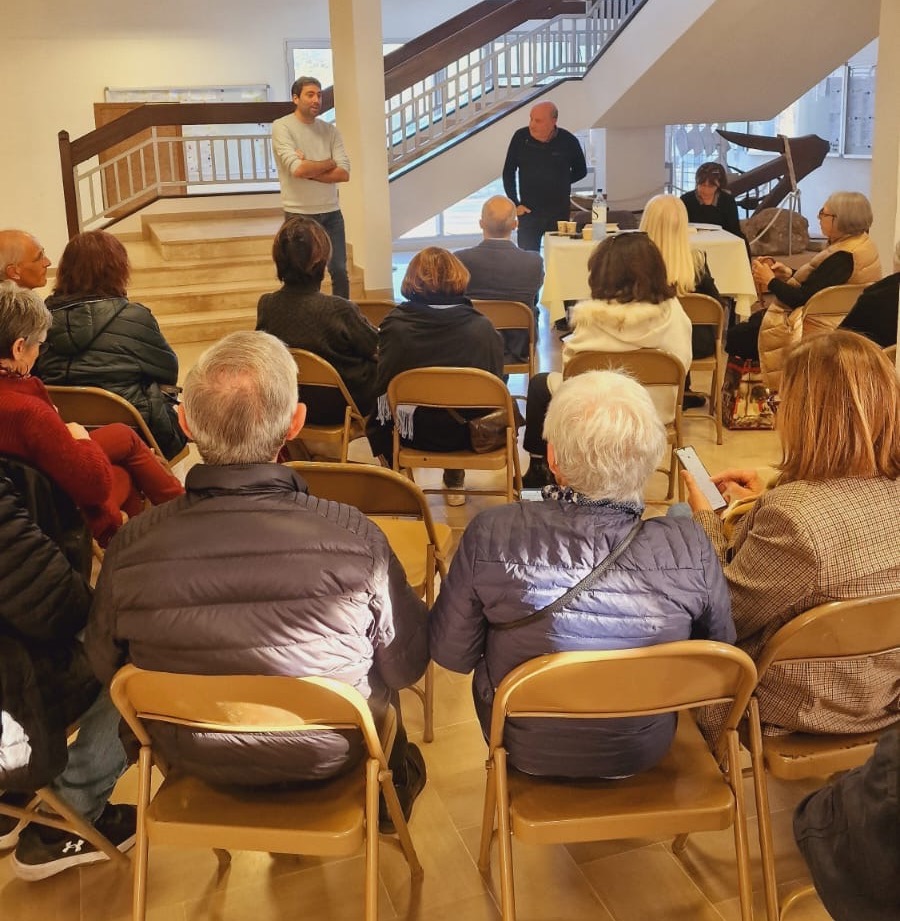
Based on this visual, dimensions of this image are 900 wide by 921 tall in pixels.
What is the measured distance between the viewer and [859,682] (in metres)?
1.92

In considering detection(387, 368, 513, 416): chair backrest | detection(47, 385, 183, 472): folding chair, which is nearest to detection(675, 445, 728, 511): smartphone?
detection(387, 368, 513, 416): chair backrest

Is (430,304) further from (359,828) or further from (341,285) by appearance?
(341,285)

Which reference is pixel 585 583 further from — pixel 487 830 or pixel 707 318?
pixel 707 318

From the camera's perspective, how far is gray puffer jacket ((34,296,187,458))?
11.5ft

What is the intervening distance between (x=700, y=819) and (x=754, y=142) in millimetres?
8304

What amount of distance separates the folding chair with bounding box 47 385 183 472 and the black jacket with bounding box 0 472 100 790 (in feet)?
4.15

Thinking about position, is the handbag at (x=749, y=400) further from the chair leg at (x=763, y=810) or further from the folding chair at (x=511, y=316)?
the chair leg at (x=763, y=810)

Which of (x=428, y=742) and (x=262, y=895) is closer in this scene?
(x=262, y=895)

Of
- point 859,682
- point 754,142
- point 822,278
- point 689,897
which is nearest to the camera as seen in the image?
point 859,682

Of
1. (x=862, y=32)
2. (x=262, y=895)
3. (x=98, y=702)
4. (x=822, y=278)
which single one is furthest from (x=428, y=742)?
(x=862, y=32)

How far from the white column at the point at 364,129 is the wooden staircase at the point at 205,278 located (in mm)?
175

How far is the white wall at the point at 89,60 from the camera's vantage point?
32.4ft

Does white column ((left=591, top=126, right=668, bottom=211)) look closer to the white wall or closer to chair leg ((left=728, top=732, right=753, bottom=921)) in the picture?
the white wall

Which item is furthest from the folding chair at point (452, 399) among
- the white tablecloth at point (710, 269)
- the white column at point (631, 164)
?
the white column at point (631, 164)
